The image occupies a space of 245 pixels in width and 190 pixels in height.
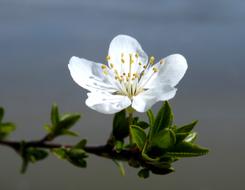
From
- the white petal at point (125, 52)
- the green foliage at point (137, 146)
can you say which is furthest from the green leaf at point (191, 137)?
the white petal at point (125, 52)

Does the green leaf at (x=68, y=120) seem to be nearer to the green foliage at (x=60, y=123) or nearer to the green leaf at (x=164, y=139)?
the green foliage at (x=60, y=123)

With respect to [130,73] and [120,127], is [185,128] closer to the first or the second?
[120,127]

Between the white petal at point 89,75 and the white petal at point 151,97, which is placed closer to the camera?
the white petal at point 151,97

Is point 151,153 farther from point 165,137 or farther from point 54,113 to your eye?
point 54,113

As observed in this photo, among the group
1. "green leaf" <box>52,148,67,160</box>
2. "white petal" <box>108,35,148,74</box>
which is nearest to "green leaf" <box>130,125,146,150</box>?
"green leaf" <box>52,148,67,160</box>

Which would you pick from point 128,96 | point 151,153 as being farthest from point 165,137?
point 128,96

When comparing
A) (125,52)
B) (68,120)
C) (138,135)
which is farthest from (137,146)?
(125,52)

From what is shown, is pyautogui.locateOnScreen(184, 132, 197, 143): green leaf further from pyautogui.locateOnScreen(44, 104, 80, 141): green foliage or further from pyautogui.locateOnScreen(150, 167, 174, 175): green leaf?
pyautogui.locateOnScreen(44, 104, 80, 141): green foliage
